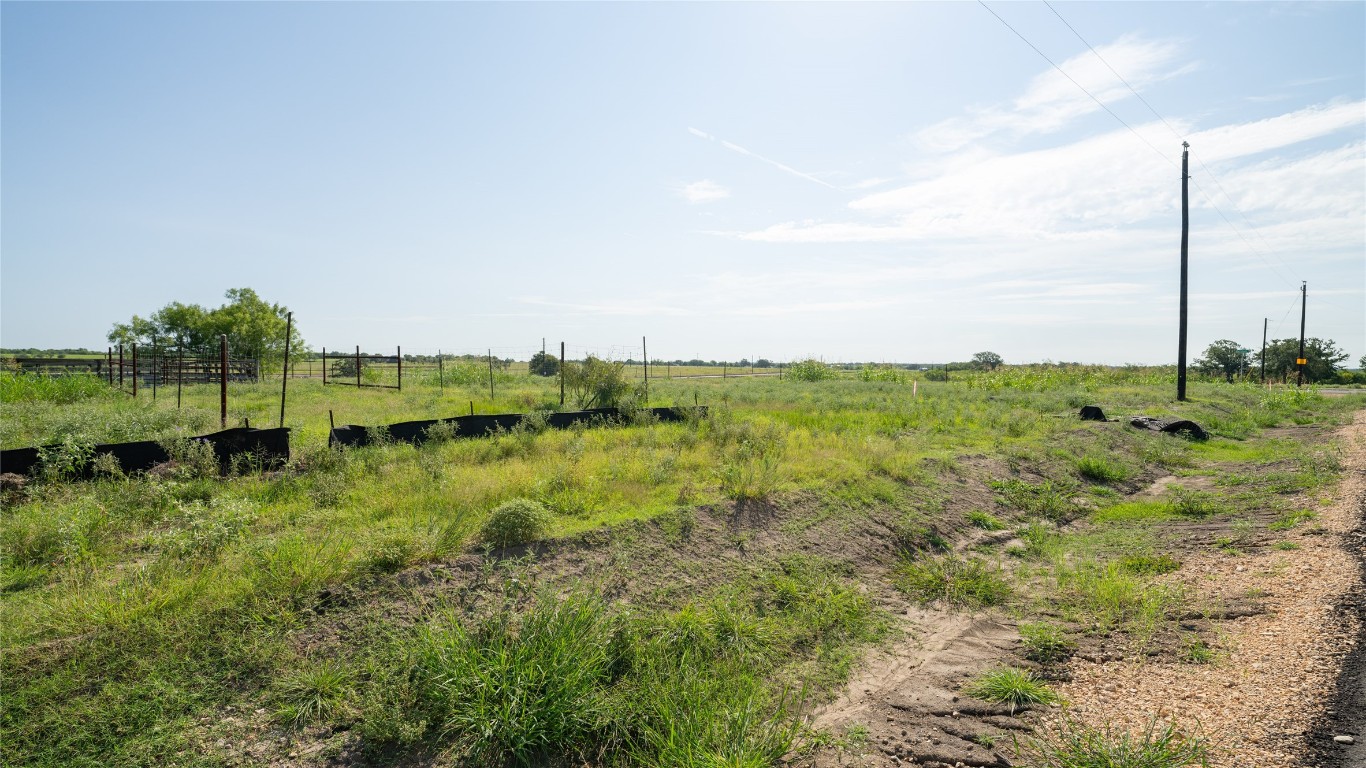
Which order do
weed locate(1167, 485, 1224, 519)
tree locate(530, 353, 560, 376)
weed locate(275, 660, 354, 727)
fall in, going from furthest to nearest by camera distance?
tree locate(530, 353, 560, 376)
weed locate(1167, 485, 1224, 519)
weed locate(275, 660, 354, 727)

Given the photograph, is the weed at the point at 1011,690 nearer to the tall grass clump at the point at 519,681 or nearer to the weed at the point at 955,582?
the weed at the point at 955,582

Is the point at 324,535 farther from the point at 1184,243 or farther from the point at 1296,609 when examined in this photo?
the point at 1184,243

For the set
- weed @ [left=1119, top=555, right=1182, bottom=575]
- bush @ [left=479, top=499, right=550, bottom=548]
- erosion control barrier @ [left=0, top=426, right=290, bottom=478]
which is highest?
erosion control barrier @ [left=0, top=426, right=290, bottom=478]

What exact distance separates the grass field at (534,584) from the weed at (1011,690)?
0.23ft

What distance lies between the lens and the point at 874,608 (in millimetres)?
6426

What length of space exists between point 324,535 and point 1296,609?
30.8ft

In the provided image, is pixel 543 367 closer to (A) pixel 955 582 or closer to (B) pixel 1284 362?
(A) pixel 955 582

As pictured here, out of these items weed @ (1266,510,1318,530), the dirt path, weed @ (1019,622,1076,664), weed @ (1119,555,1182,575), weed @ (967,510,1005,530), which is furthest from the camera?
weed @ (967,510,1005,530)

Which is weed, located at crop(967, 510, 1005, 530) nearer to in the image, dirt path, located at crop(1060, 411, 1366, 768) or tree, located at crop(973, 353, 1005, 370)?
dirt path, located at crop(1060, 411, 1366, 768)

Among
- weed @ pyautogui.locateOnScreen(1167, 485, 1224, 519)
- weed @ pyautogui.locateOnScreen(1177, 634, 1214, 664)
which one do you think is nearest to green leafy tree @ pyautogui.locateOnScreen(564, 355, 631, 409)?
weed @ pyautogui.locateOnScreen(1167, 485, 1224, 519)

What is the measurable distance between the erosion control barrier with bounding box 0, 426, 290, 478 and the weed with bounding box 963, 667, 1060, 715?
9275 millimetres

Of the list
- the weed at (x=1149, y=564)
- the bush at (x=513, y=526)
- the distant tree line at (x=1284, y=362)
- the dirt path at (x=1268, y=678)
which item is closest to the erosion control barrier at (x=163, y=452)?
the bush at (x=513, y=526)

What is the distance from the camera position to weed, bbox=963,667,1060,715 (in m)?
4.63

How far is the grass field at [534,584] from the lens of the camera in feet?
13.2
